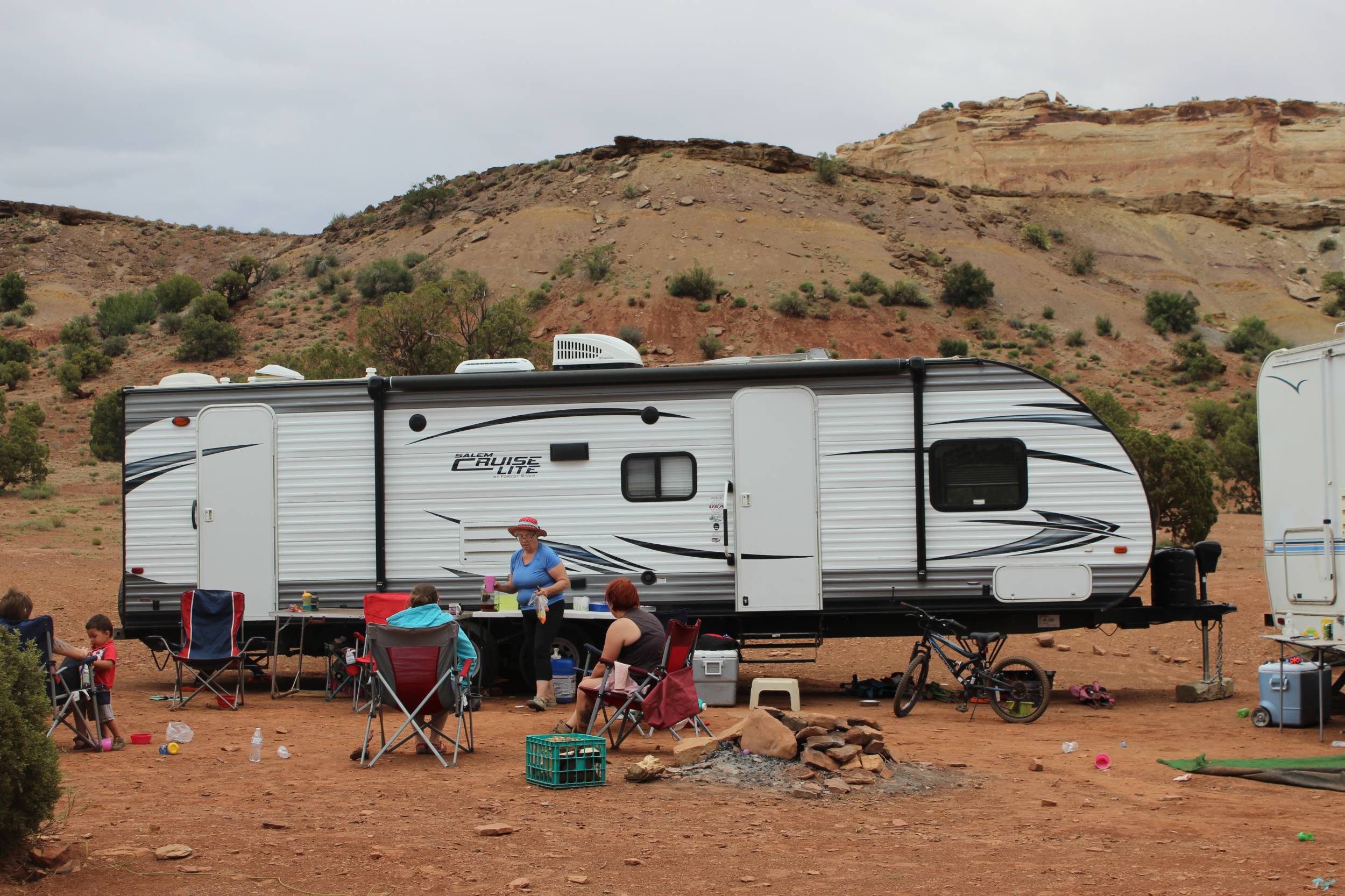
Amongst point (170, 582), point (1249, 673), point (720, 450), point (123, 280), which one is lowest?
point (1249, 673)

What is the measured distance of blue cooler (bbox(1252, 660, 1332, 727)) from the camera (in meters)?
8.88

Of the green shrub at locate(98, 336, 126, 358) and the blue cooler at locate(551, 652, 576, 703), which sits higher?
the green shrub at locate(98, 336, 126, 358)

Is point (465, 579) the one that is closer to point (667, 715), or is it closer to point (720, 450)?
point (720, 450)

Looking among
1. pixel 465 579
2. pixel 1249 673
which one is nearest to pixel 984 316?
pixel 1249 673

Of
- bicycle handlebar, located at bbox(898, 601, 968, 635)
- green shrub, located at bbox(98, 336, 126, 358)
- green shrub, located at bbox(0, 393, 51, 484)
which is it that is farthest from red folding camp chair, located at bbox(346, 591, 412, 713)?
green shrub, located at bbox(98, 336, 126, 358)

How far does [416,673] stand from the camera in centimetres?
729

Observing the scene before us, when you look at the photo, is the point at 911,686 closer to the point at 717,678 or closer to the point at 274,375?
the point at 717,678

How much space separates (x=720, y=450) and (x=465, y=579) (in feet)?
8.48

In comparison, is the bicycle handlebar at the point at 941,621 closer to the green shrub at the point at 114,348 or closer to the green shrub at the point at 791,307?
the green shrub at the point at 791,307

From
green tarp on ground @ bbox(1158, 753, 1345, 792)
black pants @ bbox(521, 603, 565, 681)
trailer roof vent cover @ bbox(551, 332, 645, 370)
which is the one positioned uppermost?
trailer roof vent cover @ bbox(551, 332, 645, 370)

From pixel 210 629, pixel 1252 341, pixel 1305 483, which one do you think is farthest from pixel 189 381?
pixel 1252 341

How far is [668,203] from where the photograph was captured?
2297 inches

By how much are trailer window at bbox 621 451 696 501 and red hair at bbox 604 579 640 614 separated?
2.68 metres

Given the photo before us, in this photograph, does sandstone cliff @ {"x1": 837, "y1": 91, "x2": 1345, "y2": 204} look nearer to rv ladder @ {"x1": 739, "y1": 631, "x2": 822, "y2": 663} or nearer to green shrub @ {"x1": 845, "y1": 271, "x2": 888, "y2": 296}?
green shrub @ {"x1": 845, "y1": 271, "x2": 888, "y2": 296}
